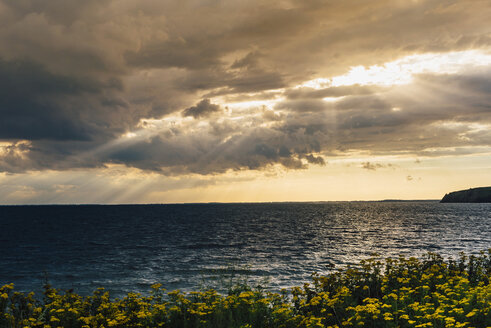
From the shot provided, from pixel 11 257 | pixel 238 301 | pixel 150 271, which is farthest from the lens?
pixel 11 257

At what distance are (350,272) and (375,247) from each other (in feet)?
126

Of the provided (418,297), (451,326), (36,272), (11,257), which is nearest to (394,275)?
(418,297)

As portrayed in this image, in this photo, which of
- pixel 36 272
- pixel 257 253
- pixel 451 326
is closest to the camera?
pixel 451 326

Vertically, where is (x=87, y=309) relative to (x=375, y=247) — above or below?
above

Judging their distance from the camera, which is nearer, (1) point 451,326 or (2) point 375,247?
(1) point 451,326

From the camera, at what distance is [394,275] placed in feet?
50.2

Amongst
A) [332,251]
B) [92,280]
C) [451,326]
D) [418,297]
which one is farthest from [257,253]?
[451,326]

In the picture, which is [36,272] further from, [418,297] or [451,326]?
[451,326]

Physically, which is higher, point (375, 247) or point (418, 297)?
point (418, 297)

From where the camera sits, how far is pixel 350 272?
1445cm

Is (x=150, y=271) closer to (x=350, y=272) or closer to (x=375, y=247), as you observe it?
(x=350, y=272)

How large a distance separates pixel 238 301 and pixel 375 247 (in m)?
41.8

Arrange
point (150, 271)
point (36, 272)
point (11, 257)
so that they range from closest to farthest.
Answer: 1. point (150, 271)
2. point (36, 272)
3. point (11, 257)

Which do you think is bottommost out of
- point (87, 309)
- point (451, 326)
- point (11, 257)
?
point (11, 257)
